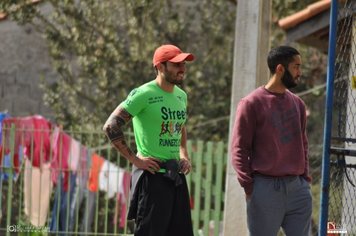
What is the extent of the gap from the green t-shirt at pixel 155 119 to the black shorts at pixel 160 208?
177 millimetres

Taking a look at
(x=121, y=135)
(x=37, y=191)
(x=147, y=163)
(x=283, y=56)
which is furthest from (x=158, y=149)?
(x=37, y=191)

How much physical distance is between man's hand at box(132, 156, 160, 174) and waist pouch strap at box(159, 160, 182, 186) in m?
0.06

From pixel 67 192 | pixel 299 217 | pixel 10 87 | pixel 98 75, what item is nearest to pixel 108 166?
pixel 67 192

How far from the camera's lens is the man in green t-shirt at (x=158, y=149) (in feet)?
22.2

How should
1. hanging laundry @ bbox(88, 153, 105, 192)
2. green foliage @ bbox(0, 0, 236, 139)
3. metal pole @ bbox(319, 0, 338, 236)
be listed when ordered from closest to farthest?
metal pole @ bbox(319, 0, 338, 236), hanging laundry @ bbox(88, 153, 105, 192), green foliage @ bbox(0, 0, 236, 139)

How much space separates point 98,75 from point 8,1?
67.1 inches

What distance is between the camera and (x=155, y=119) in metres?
6.80

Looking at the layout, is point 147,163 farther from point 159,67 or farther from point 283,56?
point 283,56

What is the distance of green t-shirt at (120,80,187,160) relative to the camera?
6.79 metres

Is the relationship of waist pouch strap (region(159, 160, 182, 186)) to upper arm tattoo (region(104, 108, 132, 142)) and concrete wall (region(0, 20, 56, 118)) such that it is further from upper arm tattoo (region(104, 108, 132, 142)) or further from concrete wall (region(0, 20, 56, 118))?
concrete wall (region(0, 20, 56, 118))

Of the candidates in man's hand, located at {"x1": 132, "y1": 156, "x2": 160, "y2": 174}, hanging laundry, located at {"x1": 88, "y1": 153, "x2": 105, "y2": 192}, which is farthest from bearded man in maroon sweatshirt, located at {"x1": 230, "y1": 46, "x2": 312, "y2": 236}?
hanging laundry, located at {"x1": 88, "y1": 153, "x2": 105, "y2": 192}

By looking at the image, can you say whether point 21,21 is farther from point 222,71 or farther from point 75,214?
point 75,214

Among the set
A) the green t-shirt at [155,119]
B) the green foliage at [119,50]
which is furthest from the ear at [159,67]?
the green foliage at [119,50]

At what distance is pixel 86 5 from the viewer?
14.8 meters
